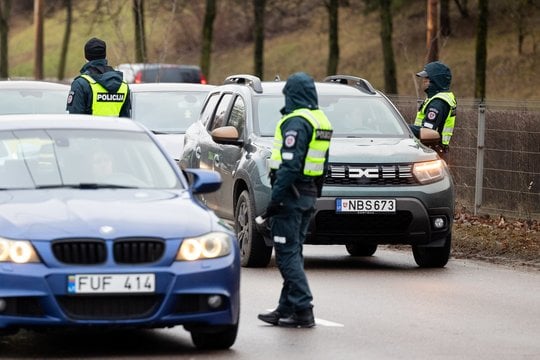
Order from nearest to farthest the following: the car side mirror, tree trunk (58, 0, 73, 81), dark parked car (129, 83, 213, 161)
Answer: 1. the car side mirror
2. dark parked car (129, 83, 213, 161)
3. tree trunk (58, 0, 73, 81)

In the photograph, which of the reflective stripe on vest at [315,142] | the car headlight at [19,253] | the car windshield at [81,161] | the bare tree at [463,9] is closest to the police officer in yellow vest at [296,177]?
the reflective stripe on vest at [315,142]

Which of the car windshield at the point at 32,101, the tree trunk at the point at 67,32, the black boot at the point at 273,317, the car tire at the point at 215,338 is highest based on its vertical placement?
the car windshield at the point at 32,101

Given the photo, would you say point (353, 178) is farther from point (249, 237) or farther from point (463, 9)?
point (463, 9)

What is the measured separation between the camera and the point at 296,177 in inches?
421

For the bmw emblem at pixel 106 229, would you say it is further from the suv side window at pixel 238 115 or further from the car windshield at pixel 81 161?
the suv side window at pixel 238 115

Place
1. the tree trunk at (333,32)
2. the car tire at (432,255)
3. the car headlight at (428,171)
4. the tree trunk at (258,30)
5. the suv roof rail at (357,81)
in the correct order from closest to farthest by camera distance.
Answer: the car headlight at (428,171) < the car tire at (432,255) < the suv roof rail at (357,81) < the tree trunk at (258,30) < the tree trunk at (333,32)

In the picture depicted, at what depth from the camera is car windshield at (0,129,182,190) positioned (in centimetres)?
1009

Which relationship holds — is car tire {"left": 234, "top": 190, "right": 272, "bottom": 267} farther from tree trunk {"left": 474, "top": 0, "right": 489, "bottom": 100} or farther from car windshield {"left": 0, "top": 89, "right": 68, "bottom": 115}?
tree trunk {"left": 474, "top": 0, "right": 489, "bottom": 100}

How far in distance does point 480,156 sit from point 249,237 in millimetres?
6439

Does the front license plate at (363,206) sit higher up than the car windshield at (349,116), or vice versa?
the car windshield at (349,116)

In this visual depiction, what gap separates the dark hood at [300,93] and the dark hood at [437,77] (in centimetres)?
738

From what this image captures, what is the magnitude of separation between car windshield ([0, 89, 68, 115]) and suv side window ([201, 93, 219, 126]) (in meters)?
1.73

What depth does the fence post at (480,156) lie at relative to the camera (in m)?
20.7

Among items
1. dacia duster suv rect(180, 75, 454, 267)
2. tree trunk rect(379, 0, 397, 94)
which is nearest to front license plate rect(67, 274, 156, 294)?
dacia duster suv rect(180, 75, 454, 267)
